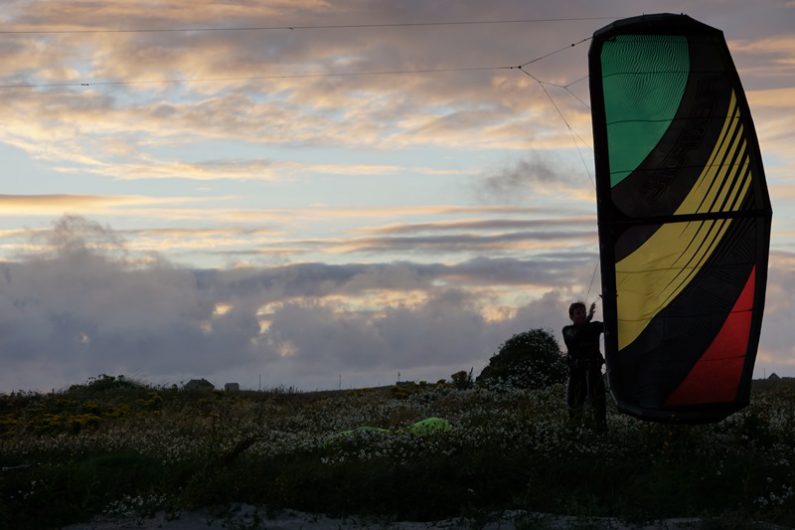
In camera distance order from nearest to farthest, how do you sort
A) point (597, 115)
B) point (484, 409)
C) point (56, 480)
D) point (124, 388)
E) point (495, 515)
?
point (495, 515) → point (56, 480) → point (597, 115) → point (484, 409) → point (124, 388)

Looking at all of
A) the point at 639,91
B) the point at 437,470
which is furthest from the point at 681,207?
the point at 437,470

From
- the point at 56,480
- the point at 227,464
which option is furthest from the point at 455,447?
the point at 56,480

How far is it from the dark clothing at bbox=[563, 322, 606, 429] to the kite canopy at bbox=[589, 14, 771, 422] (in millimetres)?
640

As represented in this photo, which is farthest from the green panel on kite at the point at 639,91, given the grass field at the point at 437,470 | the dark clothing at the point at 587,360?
the grass field at the point at 437,470

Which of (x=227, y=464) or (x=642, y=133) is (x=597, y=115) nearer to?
(x=642, y=133)

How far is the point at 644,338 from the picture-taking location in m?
15.5

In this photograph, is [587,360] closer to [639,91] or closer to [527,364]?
→ [639,91]

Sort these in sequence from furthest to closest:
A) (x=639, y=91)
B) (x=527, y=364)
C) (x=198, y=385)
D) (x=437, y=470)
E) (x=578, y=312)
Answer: (x=198, y=385) → (x=527, y=364) → (x=578, y=312) → (x=639, y=91) → (x=437, y=470)

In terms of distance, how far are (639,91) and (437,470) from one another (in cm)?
689

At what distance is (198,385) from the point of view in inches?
1226

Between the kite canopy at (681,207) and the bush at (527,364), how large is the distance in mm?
8422

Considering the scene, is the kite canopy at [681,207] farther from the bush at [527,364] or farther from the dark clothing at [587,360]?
the bush at [527,364]

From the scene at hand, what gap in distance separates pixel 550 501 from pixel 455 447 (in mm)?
2152

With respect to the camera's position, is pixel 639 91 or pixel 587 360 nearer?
pixel 639 91
